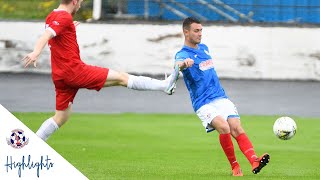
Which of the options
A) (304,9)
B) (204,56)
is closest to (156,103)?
(304,9)

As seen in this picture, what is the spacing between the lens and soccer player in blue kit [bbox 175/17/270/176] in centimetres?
1437

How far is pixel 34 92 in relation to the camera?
27172 mm

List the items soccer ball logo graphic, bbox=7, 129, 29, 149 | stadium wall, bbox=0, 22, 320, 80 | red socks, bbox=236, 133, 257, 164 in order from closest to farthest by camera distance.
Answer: soccer ball logo graphic, bbox=7, 129, 29, 149
red socks, bbox=236, 133, 257, 164
stadium wall, bbox=0, 22, 320, 80

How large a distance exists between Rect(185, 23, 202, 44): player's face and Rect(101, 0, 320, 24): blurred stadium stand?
15.5 metres

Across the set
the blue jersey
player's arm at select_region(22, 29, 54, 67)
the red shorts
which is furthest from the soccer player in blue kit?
player's arm at select_region(22, 29, 54, 67)

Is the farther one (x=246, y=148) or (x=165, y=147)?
(x=165, y=147)

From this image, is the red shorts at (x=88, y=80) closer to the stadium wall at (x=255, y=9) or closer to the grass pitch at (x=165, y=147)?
the grass pitch at (x=165, y=147)

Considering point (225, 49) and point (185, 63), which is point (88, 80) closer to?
point (185, 63)

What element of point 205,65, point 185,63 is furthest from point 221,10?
point 185,63

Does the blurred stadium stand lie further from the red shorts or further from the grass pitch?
the red shorts

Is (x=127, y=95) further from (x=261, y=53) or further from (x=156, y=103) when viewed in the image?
(x=261, y=53)

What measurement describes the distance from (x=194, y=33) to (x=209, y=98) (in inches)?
32.0

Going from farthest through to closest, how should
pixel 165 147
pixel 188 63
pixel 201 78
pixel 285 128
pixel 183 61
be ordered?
pixel 165 147
pixel 285 128
pixel 201 78
pixel 183 61
pixel 188 63

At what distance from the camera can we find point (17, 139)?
1137cm
